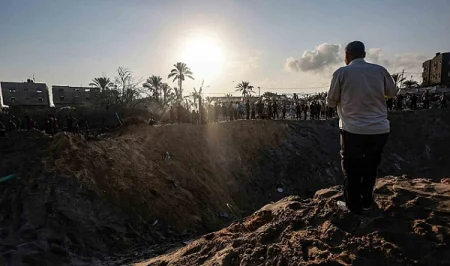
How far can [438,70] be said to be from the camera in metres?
53.3

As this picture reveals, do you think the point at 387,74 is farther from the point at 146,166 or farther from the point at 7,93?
the point at 7,93

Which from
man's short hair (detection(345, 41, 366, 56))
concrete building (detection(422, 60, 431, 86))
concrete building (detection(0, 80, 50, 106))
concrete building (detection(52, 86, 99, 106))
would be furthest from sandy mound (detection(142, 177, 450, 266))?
concrete building (detection(422, 60, 431, 86))

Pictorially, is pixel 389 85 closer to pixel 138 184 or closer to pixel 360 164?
pixel 360 164

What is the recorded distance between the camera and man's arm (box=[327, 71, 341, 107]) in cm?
370

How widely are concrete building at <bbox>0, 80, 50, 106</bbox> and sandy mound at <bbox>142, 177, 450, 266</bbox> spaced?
55303 millimetres

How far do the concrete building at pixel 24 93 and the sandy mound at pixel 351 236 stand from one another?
55.3 m

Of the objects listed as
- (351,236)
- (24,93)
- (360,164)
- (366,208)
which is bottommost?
(351,236)

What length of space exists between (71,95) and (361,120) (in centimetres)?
5864

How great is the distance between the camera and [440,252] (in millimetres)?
2934

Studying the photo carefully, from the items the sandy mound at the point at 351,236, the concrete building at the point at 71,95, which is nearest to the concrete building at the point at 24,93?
the concrete building at the point at 71,95

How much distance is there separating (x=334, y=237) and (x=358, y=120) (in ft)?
4.12

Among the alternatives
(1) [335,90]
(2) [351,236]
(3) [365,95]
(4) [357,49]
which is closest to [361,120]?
(3) [365,95]

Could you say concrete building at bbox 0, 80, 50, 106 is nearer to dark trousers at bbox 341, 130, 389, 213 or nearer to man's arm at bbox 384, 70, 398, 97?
dark trousers at bbox 341, 130, 389, 213

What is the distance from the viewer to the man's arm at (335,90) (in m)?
3.70
